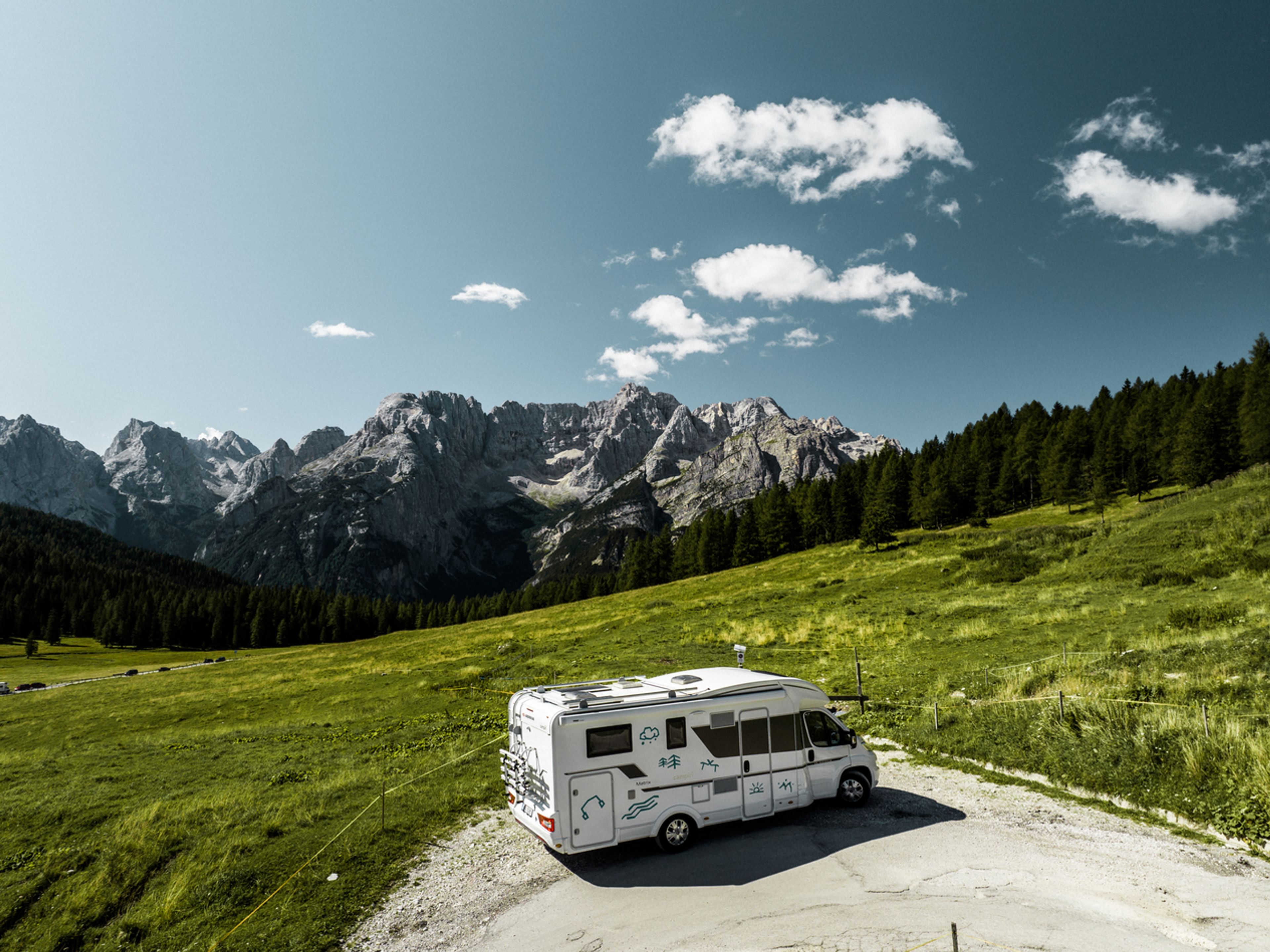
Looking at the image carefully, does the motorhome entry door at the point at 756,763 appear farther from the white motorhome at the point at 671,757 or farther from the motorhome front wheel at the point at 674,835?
the motorhome front wheel at the point at 674,835

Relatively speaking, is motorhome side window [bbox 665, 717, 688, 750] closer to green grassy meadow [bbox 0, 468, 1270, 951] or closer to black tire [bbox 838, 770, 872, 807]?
black tire [bbox 838, 770, 872, 807]

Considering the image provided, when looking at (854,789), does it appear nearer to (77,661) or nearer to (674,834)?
(674,834)

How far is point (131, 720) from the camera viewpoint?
127ft

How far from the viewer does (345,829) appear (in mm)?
15141

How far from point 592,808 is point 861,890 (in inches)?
207

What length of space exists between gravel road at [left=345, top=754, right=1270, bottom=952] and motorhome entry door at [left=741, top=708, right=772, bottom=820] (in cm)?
65

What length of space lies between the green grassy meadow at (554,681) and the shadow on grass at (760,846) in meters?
4.11

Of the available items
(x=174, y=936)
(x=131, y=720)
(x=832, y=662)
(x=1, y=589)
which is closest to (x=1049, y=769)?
(x=832, y=662)

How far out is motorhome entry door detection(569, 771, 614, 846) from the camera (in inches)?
486

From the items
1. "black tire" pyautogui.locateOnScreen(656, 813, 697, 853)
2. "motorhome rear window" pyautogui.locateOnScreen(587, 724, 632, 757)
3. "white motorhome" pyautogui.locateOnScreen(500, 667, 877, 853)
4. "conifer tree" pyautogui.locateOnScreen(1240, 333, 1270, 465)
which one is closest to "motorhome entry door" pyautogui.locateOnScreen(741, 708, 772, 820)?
"white motorhome" pyautogui.locateOnScreen(500, 667, 877, 853)

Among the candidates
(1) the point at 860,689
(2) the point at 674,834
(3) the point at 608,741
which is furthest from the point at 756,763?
(1) the point at 860,689

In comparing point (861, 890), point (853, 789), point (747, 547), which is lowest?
point (861, 890)

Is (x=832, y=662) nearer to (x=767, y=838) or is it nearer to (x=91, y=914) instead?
(x=767, y=838)

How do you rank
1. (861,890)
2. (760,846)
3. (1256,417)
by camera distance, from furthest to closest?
(1256,417) → (760,846) → (861,890)
